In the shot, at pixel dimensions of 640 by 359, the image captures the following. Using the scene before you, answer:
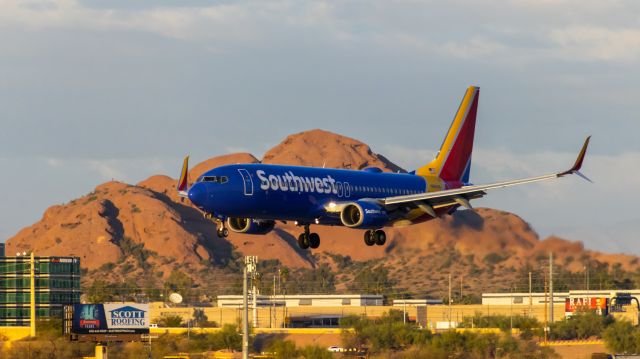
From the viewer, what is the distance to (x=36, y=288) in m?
173

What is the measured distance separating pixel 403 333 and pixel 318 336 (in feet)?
38.0

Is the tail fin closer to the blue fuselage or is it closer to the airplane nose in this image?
the blue fuselage

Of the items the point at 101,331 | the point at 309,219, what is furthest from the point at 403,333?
the point at 309,219

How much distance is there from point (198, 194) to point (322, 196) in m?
10.4

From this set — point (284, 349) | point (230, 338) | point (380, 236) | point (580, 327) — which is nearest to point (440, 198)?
point (380, 236)

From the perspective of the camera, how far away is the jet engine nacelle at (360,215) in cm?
9056

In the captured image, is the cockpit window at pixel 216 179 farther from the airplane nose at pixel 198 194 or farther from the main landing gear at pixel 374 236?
the main landing gear at pixel 374 236

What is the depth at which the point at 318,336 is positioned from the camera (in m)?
169

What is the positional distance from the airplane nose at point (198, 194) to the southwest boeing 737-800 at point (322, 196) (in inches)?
2.5

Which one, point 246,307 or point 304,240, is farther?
point 304,240

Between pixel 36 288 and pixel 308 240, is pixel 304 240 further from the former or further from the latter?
pixel 36 288

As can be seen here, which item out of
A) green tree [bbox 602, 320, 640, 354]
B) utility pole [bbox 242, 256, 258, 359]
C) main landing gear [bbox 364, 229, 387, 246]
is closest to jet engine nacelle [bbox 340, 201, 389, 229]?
main landing gear [bbox 364, 229, 387, 246]

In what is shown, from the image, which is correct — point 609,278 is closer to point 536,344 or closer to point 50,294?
point 536,344

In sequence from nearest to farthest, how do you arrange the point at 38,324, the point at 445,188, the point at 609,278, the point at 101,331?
the point at 445,188, the point at 101,331, the point at 38,324, the point at 609,278
